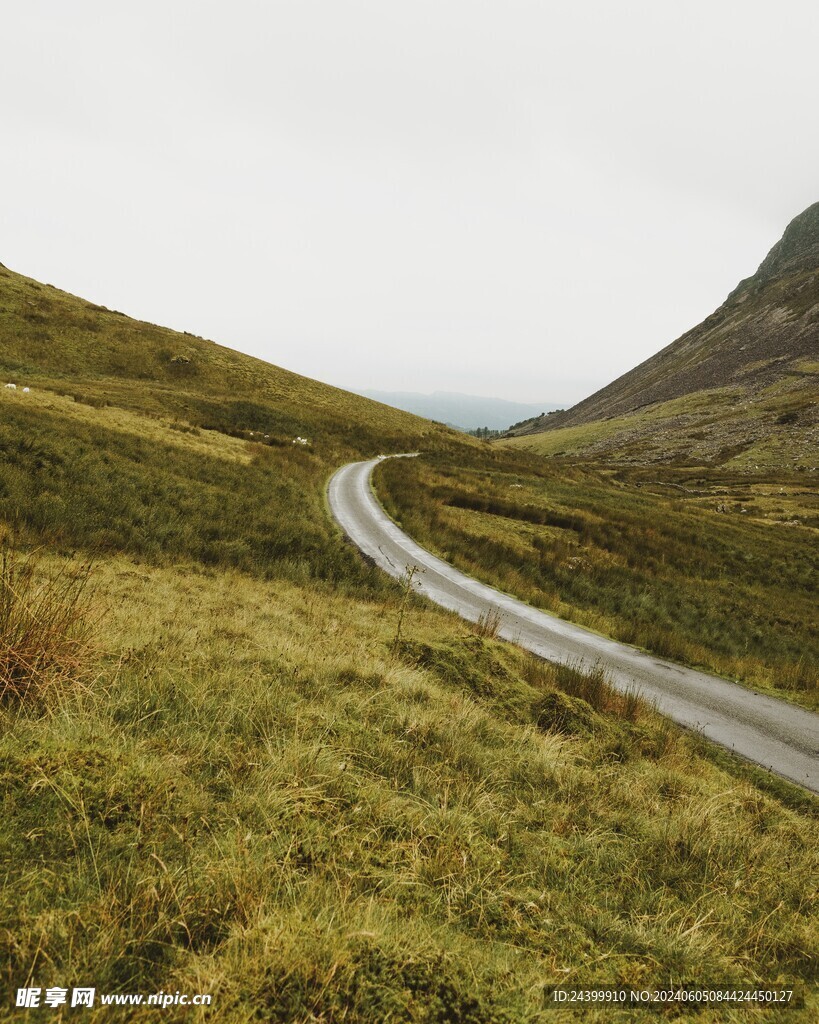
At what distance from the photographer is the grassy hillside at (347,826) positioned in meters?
2.13

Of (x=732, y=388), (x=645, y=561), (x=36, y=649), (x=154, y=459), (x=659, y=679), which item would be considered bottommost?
(x=659, y=679)

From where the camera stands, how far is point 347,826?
10.4ft

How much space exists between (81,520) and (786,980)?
41.1ft

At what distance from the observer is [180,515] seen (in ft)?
44.5

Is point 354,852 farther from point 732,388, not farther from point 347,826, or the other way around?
point 732,388

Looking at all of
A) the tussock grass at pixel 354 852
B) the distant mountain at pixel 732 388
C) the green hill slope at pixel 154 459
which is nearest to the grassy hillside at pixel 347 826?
the tussock grass at pixel 354 852

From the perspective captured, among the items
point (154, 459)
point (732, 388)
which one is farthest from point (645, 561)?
point (732, 388)

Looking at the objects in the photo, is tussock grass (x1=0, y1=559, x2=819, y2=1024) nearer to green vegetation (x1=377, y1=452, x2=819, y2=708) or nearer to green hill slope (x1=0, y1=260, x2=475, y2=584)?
green hill slope (x1=0, y1=260, x2=475, y2=584)

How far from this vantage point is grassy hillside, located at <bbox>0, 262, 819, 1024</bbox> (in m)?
2.13

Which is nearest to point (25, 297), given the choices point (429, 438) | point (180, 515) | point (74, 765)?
point (429, 438)

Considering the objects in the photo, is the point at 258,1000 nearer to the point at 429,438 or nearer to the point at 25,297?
the point at 429,438

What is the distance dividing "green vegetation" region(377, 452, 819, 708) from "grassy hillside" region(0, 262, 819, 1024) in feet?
22.1

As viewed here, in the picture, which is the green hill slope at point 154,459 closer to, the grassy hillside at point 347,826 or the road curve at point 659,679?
the road curve at point 659,679

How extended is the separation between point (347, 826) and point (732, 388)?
14152cm
